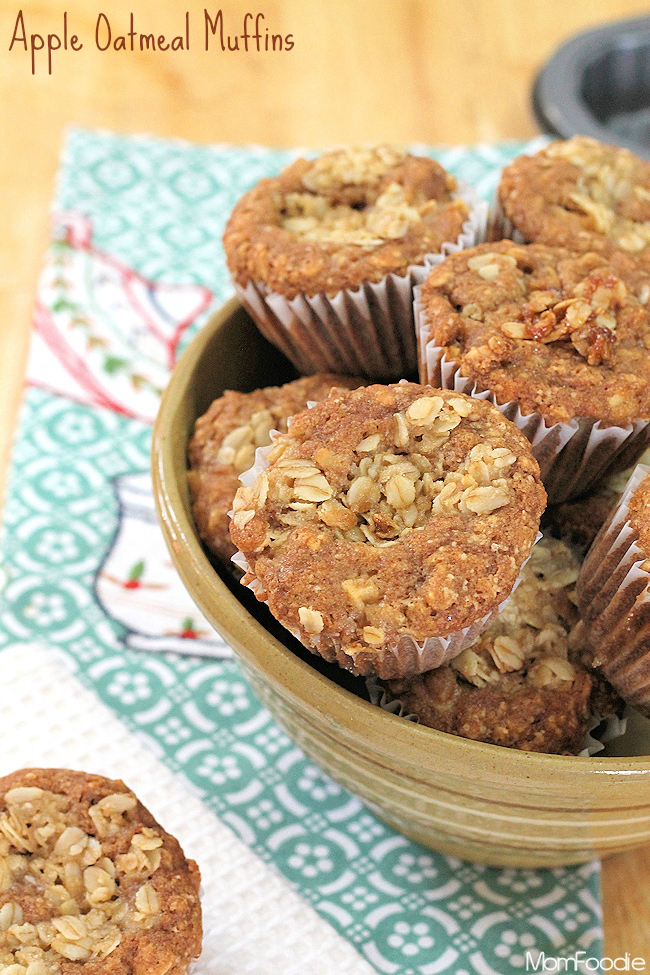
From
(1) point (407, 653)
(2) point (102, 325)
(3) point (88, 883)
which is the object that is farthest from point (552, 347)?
(2) point (102, 325)

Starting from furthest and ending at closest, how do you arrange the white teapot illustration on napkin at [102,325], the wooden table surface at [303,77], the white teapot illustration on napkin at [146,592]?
the wooden table surface at [303,77] → the white teapot illustration on napkin at [102,325] → the white teapot illustration on napkin at [146,592]

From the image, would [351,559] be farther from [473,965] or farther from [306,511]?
[473,965]

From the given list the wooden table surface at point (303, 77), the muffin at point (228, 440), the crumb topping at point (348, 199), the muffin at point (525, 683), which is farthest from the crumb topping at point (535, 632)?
the wooden table surface at point (303, 77)

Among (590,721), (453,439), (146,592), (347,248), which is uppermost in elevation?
(347,248)

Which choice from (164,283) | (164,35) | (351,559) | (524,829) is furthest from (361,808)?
(164,35)

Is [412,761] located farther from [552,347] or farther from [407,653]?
[552,347]

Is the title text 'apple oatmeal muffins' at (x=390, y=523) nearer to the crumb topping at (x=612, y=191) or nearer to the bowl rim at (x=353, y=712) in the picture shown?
the bowl rim at (x=353, y=712)

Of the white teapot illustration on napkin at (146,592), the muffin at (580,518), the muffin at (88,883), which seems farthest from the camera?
the white teapot illustration on napkin at (146,592)
